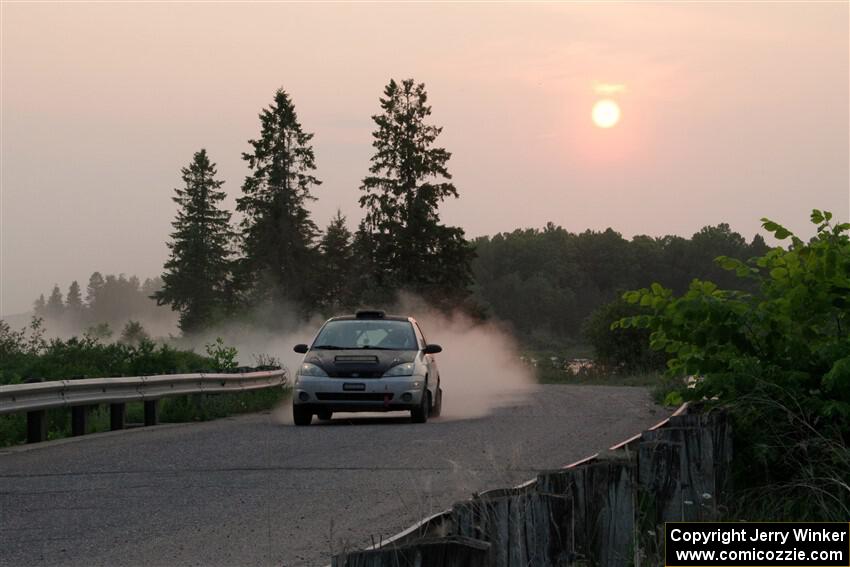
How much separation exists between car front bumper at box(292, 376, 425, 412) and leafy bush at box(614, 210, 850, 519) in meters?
10.5

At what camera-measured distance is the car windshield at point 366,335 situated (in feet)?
70.7

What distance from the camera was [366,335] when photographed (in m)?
21.8

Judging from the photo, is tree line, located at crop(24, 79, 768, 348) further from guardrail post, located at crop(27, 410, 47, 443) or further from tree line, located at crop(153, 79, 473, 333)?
guardrail post, located at crop(27, 410, 47, 443)

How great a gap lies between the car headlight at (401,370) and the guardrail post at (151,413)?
3.72 m

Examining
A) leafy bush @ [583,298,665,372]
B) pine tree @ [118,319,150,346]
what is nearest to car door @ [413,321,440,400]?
leafy bush @ [583,298,665,372]

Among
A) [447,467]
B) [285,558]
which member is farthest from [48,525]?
[447,467]

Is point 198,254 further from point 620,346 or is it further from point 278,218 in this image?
point 620,346

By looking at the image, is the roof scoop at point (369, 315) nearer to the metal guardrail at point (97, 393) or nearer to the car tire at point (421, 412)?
the car tire at point (421, 412)

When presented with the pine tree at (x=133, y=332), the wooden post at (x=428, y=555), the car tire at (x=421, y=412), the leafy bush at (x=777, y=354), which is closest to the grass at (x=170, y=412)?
the car tire at (x=421, y=412)

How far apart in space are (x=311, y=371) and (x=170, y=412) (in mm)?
3151

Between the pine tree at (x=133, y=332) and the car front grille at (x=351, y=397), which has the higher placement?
the pine tree at (x=133, y=332)

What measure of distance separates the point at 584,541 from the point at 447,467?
7044mm

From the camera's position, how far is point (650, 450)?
7.17 m

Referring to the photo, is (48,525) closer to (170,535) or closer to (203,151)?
(170,535)
